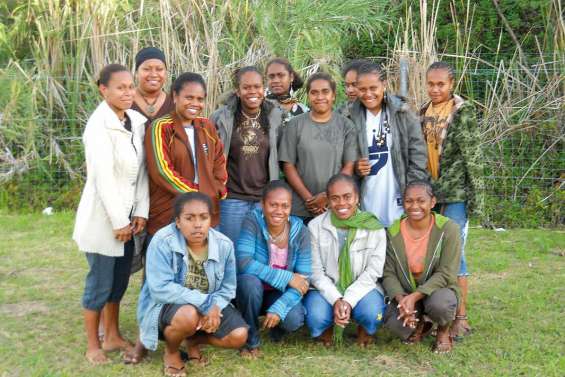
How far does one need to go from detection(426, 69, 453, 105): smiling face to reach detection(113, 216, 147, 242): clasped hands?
193 cm

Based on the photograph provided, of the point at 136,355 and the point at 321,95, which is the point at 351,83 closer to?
the point at 321,95

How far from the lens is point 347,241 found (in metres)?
4.30

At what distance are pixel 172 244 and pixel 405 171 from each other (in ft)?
5.02

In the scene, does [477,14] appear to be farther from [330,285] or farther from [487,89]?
[330,285]

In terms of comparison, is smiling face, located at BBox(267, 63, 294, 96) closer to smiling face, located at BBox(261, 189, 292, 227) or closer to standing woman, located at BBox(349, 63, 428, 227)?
standing woman, located at BBox(349, 63, 428, 227)

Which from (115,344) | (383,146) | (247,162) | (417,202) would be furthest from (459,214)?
(115,344)

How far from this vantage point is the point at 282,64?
15.4 ft

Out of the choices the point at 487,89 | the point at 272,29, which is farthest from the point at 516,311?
the point at 272,29

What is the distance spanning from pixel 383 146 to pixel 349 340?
121 cm

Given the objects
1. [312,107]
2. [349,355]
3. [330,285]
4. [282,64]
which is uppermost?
[282,64]

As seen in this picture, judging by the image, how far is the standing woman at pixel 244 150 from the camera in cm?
443

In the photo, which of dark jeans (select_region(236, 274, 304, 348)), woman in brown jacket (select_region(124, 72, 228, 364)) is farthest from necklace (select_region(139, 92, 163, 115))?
dark jeans (select_region(236, 274, 304, 348))

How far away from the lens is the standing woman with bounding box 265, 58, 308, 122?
A: 4676mm

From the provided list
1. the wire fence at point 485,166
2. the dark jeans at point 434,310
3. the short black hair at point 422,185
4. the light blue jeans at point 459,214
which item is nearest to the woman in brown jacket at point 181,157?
the short black hair at point 422,185
